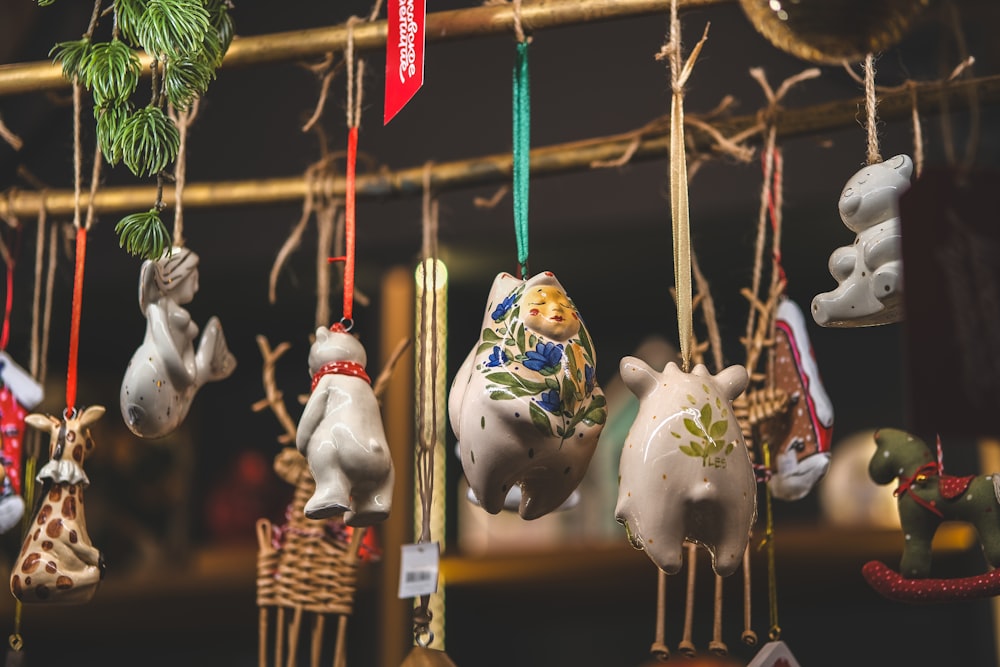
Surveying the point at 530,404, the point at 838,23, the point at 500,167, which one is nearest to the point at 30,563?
the point at 530,404

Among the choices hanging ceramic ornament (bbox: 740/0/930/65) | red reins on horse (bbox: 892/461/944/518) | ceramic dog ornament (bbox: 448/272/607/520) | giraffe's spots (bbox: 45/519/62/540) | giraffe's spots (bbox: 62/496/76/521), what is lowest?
giraffe's spots (bbox: 45/519/62/540)

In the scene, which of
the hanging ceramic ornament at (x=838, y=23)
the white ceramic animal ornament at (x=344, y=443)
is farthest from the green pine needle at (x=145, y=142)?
the hanging ceramic ornament at (x=838, y=23)

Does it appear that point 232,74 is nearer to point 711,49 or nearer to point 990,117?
point 711,49

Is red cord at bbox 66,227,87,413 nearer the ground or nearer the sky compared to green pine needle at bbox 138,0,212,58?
nearer the ground

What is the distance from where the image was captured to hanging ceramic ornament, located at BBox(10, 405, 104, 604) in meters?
1.57

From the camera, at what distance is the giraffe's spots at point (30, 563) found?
5.16 feet

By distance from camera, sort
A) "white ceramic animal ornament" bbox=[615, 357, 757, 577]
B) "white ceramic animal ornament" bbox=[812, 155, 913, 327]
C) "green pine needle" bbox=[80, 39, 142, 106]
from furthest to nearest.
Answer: "green pine needle" bbox=[80, 39, 142, 106]
"white ceramic animal ornament" bbox=[812, 155, 913, 327]
"white ceramic animal ornament" bbox=[615, 357, 757, 577]

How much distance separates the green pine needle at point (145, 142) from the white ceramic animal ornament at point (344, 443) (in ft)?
0.89

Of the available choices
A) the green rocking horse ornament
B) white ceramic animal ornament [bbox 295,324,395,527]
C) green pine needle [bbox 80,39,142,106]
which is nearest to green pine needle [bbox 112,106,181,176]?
green pine needle [bbox 80,39,142,106]

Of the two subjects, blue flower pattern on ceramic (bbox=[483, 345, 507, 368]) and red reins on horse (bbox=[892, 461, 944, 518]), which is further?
red reins on horse (bbox=[892, 461, 944, 518])

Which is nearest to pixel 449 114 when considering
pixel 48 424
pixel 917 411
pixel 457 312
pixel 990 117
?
pixel 457 312

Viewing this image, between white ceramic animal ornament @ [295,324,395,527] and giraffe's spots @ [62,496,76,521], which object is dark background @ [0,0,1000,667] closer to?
giraffe's spots @ [62,496,76,521]

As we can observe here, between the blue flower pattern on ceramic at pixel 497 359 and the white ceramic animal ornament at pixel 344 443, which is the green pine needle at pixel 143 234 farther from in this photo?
the blue flower pattern on ceramic at pixel 497 359

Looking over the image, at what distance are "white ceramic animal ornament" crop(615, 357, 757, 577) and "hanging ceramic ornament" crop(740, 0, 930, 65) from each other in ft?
1.17
